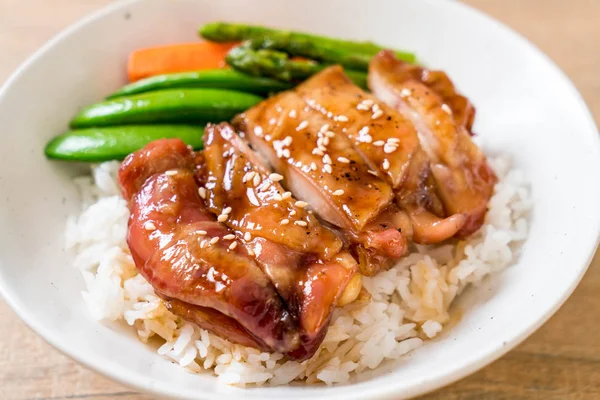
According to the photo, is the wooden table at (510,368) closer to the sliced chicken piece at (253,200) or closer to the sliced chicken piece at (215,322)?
the sliced chicken piece at (215,322)

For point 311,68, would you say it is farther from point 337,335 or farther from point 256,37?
point 337,335

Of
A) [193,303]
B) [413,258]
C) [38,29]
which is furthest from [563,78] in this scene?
[38,29]

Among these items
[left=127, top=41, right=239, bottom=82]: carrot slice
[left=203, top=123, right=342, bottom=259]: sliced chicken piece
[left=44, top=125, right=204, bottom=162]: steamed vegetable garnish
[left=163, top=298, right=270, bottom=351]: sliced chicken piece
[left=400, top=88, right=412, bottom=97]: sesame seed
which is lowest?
[left=163, top=298, right=270, bottom=351]: sliced chicken piece

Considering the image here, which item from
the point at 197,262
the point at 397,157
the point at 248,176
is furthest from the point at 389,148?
the point at 197,262

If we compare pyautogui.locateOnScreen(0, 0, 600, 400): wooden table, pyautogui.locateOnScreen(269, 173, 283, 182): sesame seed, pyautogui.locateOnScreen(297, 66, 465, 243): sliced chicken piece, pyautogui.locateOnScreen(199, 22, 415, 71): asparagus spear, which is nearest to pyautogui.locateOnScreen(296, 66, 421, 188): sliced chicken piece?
pyautogui.locateOnScreen(297, 66, 465, 243): sliced chicken piece

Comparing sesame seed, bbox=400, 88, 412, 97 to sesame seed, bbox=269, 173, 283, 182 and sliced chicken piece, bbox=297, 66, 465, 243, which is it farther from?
sesame seed, bbox=269, 173, 283, 182
